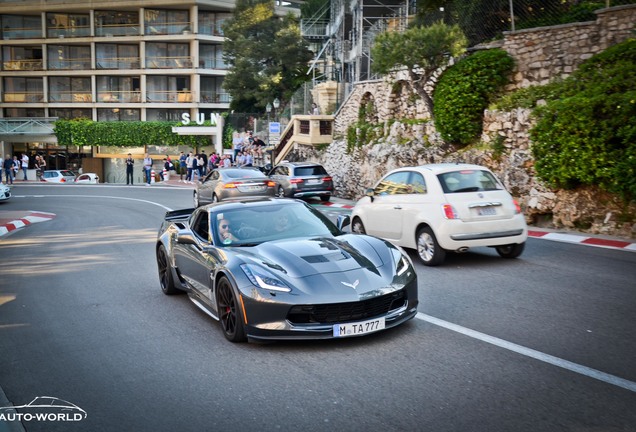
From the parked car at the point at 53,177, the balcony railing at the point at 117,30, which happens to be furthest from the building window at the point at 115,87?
the parked car at the point at 53,177

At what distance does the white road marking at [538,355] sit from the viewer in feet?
16.4

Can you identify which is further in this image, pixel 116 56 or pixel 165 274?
pixel 116 56

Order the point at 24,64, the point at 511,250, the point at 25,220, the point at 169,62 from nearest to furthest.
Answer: the point at 511,250, the point at 25,220, the point at 169,62, the point at 24,64

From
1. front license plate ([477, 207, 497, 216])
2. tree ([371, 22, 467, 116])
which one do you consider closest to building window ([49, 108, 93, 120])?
tree ([371, 22, 467, 116])

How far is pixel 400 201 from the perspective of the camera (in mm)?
11211

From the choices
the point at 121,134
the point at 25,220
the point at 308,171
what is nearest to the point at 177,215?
the point at 25,220

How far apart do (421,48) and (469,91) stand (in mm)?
2425

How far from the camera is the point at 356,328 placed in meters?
5.91

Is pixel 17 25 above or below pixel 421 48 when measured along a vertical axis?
above

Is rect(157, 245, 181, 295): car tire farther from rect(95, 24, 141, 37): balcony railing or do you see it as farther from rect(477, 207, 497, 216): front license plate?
rect(95, 24, 141, 37): balcony railing

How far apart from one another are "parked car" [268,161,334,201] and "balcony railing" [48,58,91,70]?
49805 millimetres

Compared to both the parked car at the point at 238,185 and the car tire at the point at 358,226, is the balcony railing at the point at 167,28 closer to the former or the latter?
A: the parked car at the point at 238,185

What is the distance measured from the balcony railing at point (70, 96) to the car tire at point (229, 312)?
6585cm

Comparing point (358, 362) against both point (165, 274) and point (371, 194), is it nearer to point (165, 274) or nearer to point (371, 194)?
point (165, 274)
